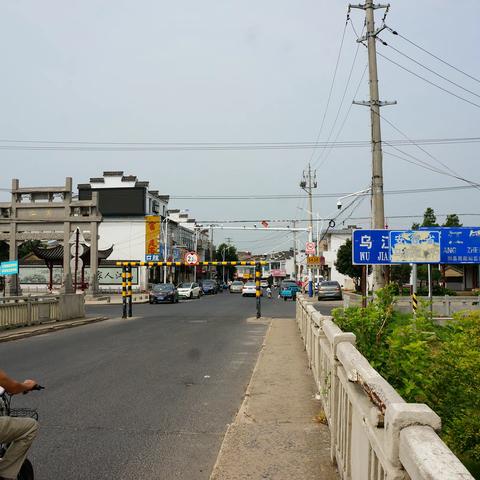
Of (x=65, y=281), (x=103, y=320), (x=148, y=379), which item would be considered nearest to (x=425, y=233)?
(x=148, y=379)

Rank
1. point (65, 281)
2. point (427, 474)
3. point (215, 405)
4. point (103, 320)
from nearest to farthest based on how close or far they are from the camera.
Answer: point (427, 474)
point (215, 405)
point (103, 320)
point (65, 281)

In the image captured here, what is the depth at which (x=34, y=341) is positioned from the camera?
1580 cm

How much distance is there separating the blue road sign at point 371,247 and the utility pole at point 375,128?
2.44ft

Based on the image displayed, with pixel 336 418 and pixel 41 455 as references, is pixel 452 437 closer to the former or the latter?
pixel 336 418

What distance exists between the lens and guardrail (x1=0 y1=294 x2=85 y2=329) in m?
17.9

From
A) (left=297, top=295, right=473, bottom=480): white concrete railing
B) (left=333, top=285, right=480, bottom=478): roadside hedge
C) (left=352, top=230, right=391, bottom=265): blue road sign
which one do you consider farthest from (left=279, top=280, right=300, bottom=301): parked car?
(left=297, top=295, right=473, bottom=480): white concrete railing

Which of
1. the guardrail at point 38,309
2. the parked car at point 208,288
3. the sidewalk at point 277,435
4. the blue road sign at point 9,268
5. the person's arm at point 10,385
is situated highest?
the blue road sign at point 9,268

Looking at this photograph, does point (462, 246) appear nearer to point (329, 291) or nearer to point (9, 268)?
point (329, 291)

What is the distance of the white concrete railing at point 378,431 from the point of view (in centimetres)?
195

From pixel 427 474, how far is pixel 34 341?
50.9 ft

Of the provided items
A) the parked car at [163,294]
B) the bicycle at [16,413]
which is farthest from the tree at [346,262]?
the bicycle at [16,413]

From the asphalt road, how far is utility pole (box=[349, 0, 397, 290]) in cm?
588

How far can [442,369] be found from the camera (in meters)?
4.27

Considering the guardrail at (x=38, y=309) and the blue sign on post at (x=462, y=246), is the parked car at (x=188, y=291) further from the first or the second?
the blue sign on post at (x=462, y=246)
